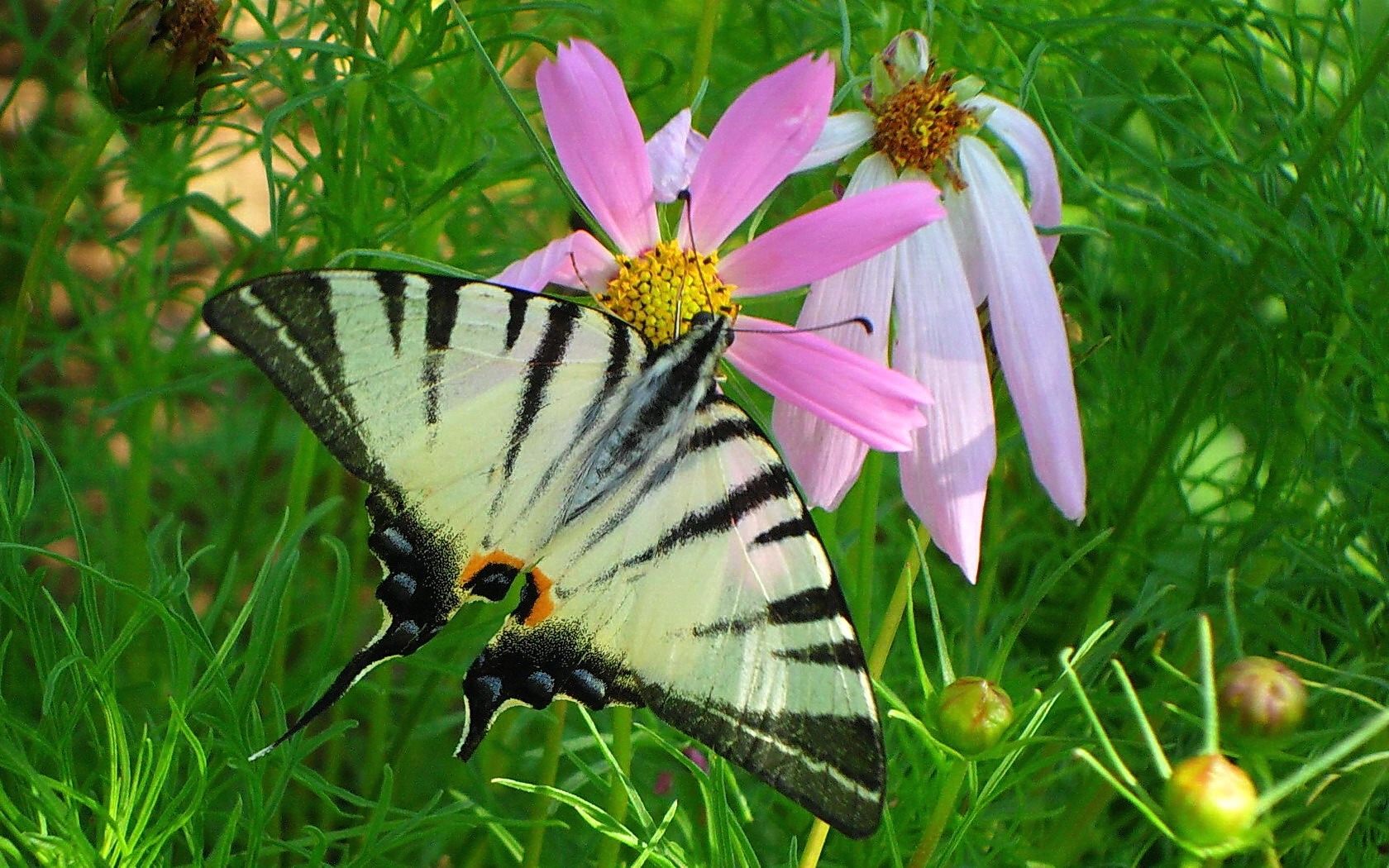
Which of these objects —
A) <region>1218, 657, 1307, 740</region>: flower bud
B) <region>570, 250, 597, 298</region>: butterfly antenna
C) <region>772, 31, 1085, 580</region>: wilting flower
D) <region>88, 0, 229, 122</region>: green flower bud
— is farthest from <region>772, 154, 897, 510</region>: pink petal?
<region>88, 0, 229, 122</region>: green flower bud

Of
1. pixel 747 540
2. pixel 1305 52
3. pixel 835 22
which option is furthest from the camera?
pixel 1305 52

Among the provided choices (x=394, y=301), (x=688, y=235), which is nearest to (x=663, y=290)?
(x=688, y=235)

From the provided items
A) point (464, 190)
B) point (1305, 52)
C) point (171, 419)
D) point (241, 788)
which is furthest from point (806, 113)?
point (1305, 52)

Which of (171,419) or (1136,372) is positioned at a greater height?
(1136,372)

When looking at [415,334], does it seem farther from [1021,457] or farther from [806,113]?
[1021,457]

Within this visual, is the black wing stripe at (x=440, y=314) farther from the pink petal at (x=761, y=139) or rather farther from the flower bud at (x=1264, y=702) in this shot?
the flower bud at (x=1264, y=702)

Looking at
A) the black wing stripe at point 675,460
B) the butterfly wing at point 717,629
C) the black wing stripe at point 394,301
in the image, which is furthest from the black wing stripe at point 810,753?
the black wing stripe at point 394,301
